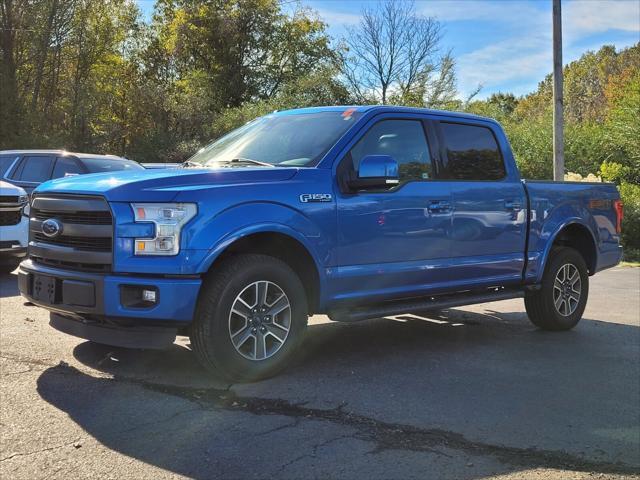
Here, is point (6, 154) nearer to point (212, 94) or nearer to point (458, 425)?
point (458, 425)

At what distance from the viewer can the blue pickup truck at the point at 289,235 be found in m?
4.12


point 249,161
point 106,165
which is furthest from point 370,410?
point 106,165

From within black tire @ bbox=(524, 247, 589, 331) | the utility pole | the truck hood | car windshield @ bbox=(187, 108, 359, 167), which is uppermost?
the utility pole

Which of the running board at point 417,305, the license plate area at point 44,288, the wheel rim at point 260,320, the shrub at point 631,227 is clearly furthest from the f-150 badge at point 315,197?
the shrub at point 631,227

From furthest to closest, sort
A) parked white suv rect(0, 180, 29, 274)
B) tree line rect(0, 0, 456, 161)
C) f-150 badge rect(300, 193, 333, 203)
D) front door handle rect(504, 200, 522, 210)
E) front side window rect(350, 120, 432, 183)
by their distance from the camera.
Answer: tree line rect(0, 0, 456, 161) → parked white suv rect(0, 180, 29, 274) → front door handle rect(504, 200, 522, 210) → front side window rect(350, 120, 432, 183) → f-150 badge rect(300, 193, 333, 203)

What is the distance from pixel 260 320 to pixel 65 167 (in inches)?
295

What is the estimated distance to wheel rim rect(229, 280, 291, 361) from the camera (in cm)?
444

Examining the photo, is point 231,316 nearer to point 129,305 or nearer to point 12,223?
point 129,305

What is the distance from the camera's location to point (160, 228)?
13.4 feet

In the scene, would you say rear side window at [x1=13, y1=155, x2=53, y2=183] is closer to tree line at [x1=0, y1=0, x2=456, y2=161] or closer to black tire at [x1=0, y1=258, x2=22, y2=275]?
black tire at [x1=0, y1=258, x2=22, y2=275]

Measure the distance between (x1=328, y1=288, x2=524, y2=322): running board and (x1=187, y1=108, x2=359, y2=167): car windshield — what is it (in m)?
Answer: 1.21

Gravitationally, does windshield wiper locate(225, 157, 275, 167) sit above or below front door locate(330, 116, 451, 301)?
above

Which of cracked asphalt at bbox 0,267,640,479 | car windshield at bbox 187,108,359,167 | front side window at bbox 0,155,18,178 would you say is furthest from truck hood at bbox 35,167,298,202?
front side window at bbox 0,155,18,178

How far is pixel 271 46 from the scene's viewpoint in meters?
40.4
